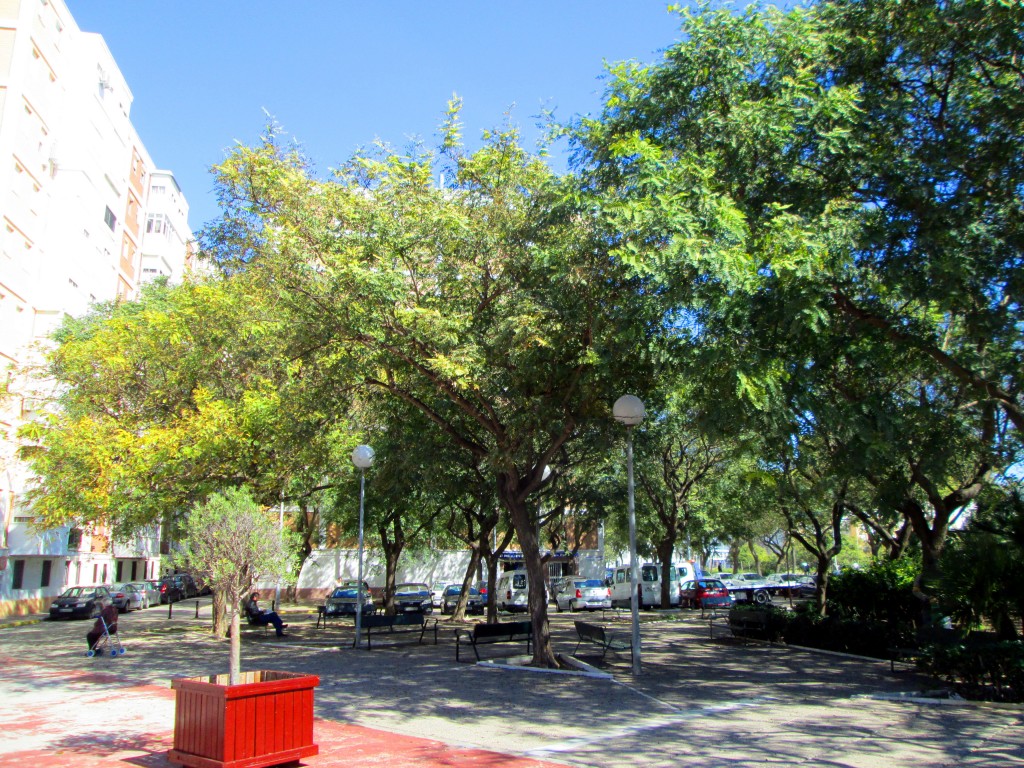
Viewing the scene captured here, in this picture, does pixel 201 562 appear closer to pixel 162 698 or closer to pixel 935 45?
pixel 162 698

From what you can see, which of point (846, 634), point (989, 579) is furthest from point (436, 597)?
point (989, 579)

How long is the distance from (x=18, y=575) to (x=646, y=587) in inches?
1136

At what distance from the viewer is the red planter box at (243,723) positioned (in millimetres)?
7457

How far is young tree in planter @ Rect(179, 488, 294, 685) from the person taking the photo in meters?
8.22

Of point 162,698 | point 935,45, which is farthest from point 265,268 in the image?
point 935,45

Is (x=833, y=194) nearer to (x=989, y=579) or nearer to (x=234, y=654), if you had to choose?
(x=989, y=579)

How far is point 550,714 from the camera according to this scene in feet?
34.8

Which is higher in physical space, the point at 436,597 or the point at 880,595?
the point at 880,595

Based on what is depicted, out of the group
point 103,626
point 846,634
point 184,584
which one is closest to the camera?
point 846,634

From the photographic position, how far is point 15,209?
31000mm

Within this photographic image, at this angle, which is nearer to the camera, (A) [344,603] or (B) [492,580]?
(B) [492,580]

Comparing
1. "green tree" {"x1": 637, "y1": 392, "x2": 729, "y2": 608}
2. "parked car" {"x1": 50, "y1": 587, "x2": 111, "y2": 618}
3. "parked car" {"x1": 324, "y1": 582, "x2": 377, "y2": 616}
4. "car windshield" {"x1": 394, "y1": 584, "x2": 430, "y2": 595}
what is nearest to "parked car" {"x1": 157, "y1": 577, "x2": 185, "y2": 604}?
"parked car" {"x1": 50, "y1": 587, "x2": 111, "y2": 618}

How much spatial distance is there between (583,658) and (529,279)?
7920 mm

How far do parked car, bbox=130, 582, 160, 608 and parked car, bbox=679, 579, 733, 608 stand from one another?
27.9 metres
